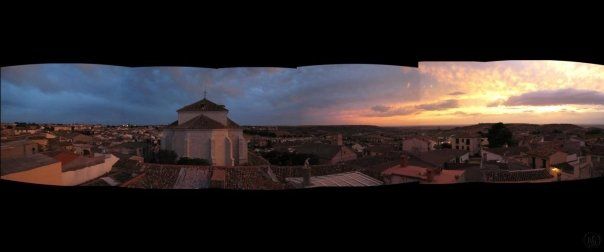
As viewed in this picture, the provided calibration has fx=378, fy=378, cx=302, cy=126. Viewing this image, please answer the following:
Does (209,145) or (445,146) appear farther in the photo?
(445,146)

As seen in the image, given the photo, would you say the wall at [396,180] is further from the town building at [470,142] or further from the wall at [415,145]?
the town building at [470,142]

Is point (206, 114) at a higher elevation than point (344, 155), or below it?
higher

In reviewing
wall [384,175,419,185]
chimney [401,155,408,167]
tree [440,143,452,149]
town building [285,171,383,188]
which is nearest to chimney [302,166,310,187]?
town building [285,171,383,188]

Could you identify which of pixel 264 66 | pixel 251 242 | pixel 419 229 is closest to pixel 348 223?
pixel 419 229

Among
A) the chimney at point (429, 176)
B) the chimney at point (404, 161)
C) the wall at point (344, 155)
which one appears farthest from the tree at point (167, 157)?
the chimney at point (429, 176)

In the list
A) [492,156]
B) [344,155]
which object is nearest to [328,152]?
[344,155]

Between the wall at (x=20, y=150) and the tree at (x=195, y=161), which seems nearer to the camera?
the tree at (x=195, y=161)

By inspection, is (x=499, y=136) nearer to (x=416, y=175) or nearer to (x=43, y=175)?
(x=416, y=175)
